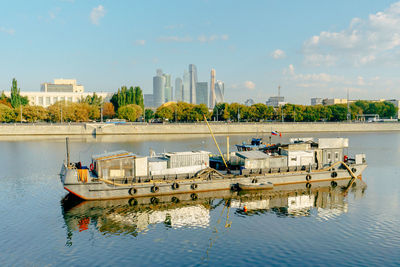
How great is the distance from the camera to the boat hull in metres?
37.4

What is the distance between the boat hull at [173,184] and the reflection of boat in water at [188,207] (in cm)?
71

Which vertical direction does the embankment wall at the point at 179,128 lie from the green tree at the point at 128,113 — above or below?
below

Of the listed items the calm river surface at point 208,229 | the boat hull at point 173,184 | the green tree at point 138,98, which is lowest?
the calm river surface at point 208,229

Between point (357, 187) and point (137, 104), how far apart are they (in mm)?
155972

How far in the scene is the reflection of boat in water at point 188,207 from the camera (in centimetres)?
3182

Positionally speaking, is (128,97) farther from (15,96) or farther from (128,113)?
(15,96)

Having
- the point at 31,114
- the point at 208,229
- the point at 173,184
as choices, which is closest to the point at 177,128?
the point at 31,114

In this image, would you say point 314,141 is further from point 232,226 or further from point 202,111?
point 202,111

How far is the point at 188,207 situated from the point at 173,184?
4649mm

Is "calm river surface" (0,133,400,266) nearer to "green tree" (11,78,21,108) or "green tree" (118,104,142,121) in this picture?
"green tree" (118,104,142,121)

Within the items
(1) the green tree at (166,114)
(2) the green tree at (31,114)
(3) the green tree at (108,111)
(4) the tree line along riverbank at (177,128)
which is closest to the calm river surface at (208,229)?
(4) the tree line along riverbank at (177,128)

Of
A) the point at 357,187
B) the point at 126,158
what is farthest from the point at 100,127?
the point at 357,187

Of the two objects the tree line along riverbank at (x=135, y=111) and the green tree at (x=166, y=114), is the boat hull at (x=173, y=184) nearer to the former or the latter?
the tree line along riverbank at (x=135, y=111)

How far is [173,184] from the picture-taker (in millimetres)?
40531
